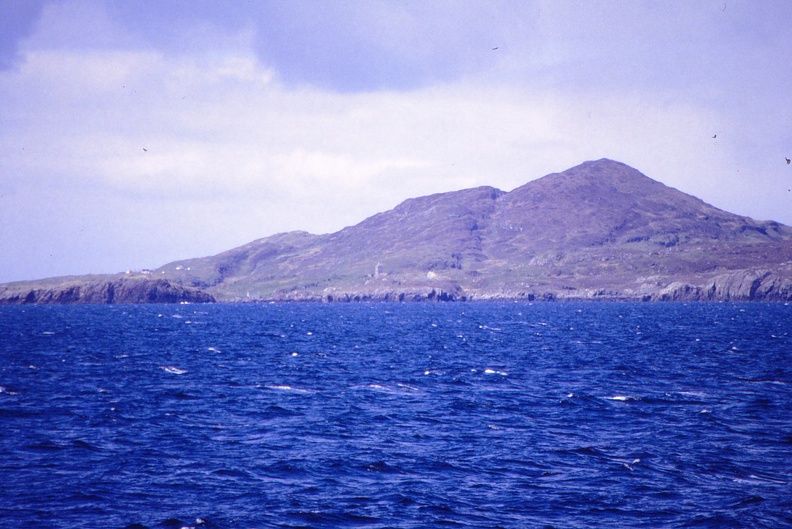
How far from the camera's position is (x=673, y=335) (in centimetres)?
11112

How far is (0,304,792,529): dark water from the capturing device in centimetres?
2514

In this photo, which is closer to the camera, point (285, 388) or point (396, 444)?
point (396, 444)

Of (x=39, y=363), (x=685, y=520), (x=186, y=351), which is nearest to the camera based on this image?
(x=685, y=520)

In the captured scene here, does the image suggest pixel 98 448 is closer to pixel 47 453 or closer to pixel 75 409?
pixel 47 453

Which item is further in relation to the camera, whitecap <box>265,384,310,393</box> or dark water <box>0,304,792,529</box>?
whitecap <box>265,384,310,393</box>

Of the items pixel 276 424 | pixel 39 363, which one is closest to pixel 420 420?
pixel 276 424

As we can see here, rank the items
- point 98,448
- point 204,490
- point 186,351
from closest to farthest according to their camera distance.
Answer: point 204,490 < point 98,448 < point 186,351

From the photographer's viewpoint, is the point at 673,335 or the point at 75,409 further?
the point at 673,335

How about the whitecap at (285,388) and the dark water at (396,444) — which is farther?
the whitecap at (285,388)

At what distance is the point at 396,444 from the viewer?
116ft

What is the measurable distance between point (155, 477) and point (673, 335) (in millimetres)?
100011

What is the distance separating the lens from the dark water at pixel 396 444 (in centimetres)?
2514

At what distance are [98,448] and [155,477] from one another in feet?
21.6

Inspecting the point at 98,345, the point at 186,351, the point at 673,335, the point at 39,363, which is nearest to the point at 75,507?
the point at 39,363
